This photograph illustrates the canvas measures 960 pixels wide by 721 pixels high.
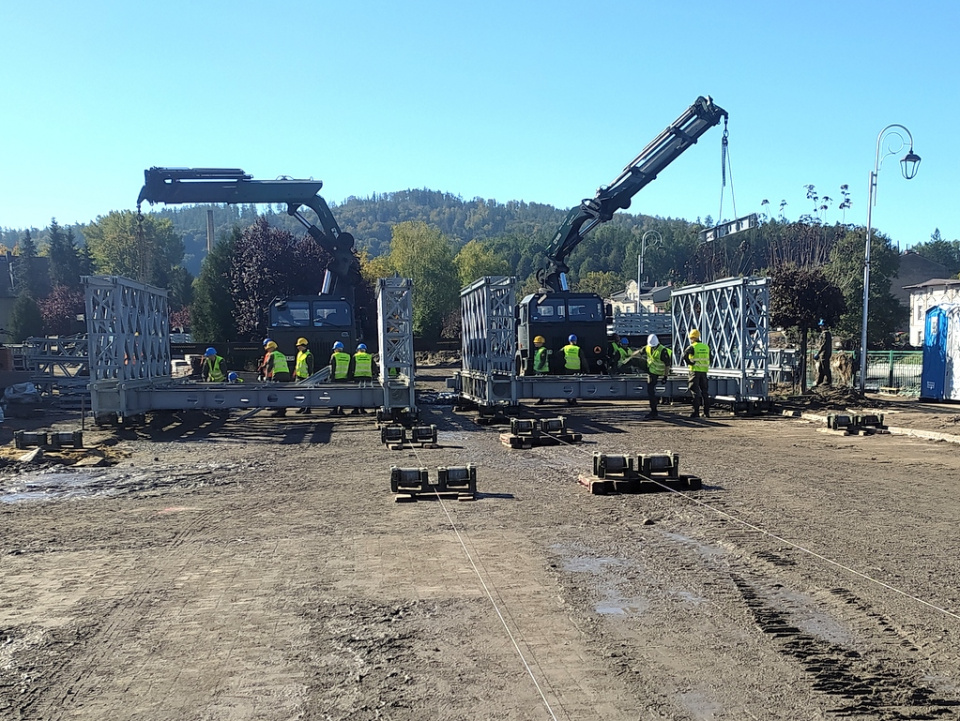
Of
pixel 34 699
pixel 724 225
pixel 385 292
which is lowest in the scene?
pixel 34 699

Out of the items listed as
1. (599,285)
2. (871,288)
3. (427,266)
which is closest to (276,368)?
(871,288)

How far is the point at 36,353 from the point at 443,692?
2562 cm

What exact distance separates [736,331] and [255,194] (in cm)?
1317

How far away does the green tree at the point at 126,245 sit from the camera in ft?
278

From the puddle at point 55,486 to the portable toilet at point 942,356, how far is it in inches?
798

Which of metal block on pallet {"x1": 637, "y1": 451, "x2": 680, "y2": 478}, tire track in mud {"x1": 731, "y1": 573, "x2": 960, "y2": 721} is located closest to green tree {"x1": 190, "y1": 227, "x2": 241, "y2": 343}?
metal block on pallet {"x1": 637, "y1": 451, "x2": 680, "y2": 478}

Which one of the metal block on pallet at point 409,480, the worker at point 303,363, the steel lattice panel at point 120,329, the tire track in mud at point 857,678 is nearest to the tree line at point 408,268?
the steel lattice panel at point 120,329

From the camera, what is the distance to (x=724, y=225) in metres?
19.6

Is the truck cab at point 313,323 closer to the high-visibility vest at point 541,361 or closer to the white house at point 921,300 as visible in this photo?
the high-visibility vest at point 541,361

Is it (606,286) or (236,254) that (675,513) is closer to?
(236,254)

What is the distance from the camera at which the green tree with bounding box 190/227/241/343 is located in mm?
45438

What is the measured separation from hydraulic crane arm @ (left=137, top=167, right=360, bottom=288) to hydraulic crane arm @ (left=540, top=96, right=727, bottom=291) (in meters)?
6.02

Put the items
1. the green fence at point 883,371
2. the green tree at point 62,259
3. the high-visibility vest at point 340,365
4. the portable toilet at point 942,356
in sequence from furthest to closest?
the green tree at point 62,259
the green fence at point 883,371
the portable toilet at point 942,356
the high-visibility vest at point 340,365

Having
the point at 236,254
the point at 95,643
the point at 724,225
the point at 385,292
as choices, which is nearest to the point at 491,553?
the point at 95,643
